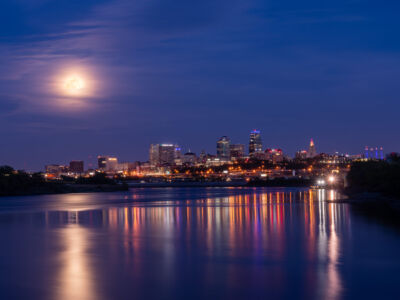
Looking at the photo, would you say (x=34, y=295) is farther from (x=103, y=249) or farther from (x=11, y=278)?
(x=103, y=249)

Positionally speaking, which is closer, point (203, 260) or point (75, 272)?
point (75, 272)

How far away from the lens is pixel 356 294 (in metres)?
15.5

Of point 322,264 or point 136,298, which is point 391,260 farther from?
point 136,298

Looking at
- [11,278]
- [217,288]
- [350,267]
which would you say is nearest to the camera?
[217,288]

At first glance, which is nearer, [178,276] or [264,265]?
[178,276]

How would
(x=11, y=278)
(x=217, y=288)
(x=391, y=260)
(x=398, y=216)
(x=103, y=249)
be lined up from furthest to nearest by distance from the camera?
(x=398, y=216)
(x=103, y=249)
(x=391, y=260)
(x=11, y=278)
(x=217, y=288)

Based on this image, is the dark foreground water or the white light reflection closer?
the white light reflection

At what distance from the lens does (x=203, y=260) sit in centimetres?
2158

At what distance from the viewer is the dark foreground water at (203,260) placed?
16.0 m

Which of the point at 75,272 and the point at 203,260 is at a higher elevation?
the point at 75,272

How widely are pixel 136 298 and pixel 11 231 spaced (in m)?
21.1

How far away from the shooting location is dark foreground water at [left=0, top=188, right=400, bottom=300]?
16.0 metres

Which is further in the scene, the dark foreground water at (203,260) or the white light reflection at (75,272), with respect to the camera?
the dark foreground water at (203,260)

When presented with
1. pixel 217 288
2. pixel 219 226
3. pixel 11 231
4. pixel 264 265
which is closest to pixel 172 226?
pixel 219 226
